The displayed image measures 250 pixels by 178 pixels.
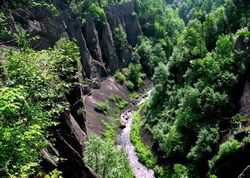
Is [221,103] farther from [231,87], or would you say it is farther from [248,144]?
[248,144]

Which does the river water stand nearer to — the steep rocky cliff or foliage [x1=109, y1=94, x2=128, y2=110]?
foliage [x1=109, y1=94, x2=128, y2=110]

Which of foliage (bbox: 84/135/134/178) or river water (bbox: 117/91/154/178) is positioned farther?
river water (bbox: 117/91/154/178)

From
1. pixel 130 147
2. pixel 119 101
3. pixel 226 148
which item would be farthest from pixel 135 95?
pixel 226 148

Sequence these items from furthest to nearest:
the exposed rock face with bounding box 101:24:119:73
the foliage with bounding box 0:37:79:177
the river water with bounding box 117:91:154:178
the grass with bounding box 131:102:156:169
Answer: the exposed rock face with bounding box 101:24:119:73 < the grass with bounding box 131:102:156:169 < the river water with bounding box 117:91:154:178 < the foliage with bounding box 0:37:79:177

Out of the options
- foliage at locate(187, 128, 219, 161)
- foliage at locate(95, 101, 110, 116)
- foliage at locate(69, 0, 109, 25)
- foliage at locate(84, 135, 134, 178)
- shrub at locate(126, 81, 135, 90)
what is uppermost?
foliage at locate(69, 0, 109, 25)

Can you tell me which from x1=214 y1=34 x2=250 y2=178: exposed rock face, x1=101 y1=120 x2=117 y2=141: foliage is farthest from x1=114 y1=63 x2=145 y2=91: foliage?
x1=214 y1=34 x2=250 y2=178: exposed rock face

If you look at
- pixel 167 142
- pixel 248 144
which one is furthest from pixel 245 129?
pixel 167 142

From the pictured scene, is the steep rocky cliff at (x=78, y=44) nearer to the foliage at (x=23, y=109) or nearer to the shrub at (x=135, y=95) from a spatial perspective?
the foliage at (x=23, y=109)
